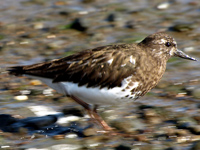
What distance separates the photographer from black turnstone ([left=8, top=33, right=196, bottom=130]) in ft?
20.2

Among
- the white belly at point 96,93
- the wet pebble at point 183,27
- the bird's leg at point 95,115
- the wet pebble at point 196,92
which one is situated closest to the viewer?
the white belly at point 96,93

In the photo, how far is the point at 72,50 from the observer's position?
1000cm

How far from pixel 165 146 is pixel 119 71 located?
1138 mm

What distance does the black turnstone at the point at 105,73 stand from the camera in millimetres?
6156

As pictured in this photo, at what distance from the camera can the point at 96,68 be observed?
6.25 meters

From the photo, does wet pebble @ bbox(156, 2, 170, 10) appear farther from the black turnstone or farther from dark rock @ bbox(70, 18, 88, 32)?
the black turnstone

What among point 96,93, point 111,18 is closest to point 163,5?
point 111,18

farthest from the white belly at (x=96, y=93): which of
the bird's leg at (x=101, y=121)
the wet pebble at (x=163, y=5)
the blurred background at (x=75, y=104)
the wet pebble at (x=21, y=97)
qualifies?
the wet pebble at (x=163, y=5)

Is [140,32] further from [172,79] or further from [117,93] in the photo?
[117,93]

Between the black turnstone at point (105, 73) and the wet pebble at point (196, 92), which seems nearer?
the black turnstone at point (105, 73)

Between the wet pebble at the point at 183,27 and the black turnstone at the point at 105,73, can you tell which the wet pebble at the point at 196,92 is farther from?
the wet pebble at the point at 183,27

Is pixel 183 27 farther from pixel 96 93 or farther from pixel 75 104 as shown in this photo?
pixel 96 93

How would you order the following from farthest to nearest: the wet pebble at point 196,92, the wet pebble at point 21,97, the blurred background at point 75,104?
the wet pebble at point 21,97, the wet pebble at point 196,92, the blurred background at point 75,104

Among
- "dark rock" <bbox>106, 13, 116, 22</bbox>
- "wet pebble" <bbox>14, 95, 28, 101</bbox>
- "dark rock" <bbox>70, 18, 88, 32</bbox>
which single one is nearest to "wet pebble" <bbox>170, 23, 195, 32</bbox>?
"dark rock" <bbox>106, 13, 116, 22</bbox>
